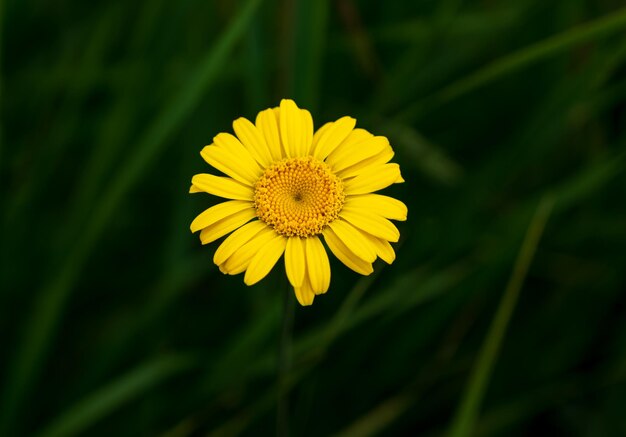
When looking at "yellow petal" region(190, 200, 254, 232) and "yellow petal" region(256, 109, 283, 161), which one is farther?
"yellow petal" region(256, 109, 283, 161)

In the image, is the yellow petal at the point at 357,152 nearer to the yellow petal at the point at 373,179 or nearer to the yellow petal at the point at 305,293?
the yellow petal at the point at 373,179

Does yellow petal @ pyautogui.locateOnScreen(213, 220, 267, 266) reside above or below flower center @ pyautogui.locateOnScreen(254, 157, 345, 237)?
below

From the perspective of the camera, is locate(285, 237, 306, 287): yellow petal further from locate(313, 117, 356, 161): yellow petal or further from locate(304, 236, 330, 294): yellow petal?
locate(313, 117, 356, 161): yellow petal
